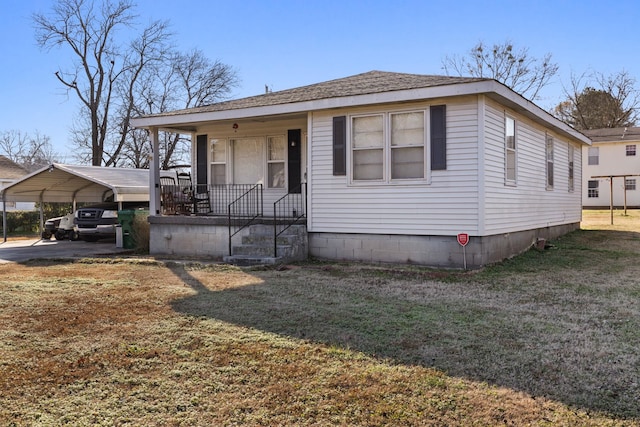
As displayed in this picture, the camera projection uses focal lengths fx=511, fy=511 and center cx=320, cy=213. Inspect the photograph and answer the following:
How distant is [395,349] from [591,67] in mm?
40303

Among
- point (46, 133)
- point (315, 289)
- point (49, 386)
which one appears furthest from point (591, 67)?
point (46, 133)

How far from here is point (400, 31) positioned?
62.9ft

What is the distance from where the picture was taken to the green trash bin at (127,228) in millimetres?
12903

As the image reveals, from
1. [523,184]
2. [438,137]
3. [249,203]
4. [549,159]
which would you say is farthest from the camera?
[549,159]

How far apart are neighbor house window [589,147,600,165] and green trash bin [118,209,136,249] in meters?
28.4

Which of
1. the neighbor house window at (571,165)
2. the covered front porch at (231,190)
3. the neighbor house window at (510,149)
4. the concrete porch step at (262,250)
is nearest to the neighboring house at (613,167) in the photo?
the neighbor house window at (571,165)

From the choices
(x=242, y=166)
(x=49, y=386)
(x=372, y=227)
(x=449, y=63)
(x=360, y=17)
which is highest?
(x=449, y=63)

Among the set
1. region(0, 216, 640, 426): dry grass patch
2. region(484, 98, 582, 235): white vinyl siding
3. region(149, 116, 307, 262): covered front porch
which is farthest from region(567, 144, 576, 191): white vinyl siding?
region(149, 116, 307, 262): covered front porch

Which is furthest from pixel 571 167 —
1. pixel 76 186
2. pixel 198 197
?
pixel 76 186

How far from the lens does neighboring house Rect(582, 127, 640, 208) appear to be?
3022cm

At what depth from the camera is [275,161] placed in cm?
1172

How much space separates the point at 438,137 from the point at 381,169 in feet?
3.86

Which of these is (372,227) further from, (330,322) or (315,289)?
(330,322)

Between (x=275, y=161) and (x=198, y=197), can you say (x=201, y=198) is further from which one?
(x=275, y=161)
